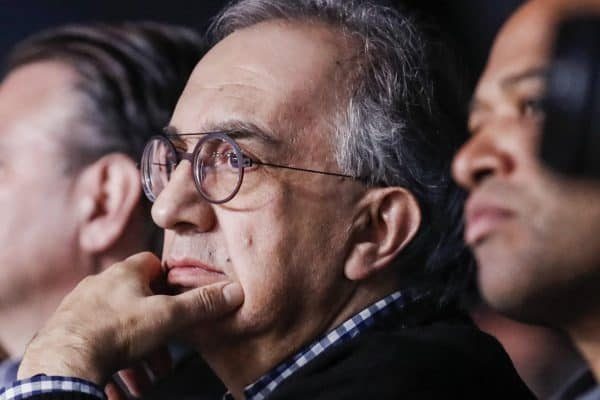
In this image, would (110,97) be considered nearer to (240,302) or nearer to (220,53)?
(220,53)

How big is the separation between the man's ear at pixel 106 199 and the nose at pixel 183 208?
519 millimetres

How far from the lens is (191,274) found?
1538 millimetres

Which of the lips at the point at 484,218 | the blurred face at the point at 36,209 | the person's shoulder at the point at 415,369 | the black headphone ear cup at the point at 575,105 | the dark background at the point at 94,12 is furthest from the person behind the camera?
the dark background at the point at 94,12

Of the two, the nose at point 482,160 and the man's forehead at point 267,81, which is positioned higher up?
the man's forehead at point 267,81

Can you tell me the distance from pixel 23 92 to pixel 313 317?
0.95 metres

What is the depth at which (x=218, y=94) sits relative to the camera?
5.14 feet

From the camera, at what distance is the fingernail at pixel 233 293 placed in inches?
58.4

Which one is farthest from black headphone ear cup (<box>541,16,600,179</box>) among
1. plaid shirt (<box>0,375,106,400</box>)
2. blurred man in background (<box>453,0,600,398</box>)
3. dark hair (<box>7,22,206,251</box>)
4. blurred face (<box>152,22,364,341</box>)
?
dark hair (<box>7,22,206,251</box>)

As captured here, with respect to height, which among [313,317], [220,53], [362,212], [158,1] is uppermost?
[158,1]

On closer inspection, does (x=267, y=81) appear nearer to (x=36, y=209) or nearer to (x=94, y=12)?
(x=36, y=209)

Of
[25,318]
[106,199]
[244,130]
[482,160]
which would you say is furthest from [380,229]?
[25,318]

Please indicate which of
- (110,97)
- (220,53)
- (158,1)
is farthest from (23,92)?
(220,53)

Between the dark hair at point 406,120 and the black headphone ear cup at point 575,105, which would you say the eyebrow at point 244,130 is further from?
the black headphone ear cup at point 575,105

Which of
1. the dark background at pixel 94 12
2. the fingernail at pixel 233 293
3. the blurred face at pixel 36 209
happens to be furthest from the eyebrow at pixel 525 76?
the blurred face at pixel 36 209
